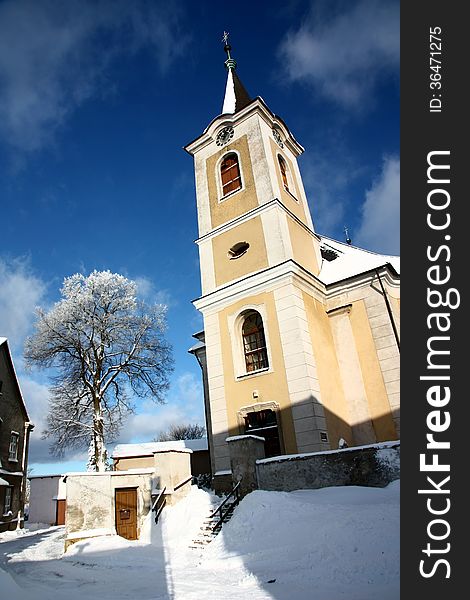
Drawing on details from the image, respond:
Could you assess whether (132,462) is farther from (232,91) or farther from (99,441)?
(232,91)

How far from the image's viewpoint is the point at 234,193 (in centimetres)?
1978

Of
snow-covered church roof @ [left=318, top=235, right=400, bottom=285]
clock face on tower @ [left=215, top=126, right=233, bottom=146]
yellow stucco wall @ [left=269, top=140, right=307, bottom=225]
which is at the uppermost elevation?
clock face on tower @ [left=215, top=126, right=233, bottom=146]

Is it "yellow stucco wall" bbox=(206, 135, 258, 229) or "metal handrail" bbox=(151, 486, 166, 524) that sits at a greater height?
"yellow stucco wall" bbox=(206, 135, 258, 229)

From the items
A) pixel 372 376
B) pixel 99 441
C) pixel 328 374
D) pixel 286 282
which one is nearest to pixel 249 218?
pixel 286 282

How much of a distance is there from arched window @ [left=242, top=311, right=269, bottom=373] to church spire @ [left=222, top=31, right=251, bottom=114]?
1147 cm

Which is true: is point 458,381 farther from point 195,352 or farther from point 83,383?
point 83,383

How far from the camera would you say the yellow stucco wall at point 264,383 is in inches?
576

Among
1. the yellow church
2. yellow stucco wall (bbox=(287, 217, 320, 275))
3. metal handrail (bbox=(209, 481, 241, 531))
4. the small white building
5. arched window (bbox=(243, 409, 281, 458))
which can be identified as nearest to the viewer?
metal handrail (bbox=(209, 481, 241, 531))

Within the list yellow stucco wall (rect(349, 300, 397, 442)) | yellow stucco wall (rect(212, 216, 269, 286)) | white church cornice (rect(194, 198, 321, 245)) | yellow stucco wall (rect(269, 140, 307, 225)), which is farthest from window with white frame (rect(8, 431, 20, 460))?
yellow stucco wall (rect(349, 300, 397, 442))

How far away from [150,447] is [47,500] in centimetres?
918

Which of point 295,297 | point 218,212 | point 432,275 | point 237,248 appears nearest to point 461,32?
point 432,275

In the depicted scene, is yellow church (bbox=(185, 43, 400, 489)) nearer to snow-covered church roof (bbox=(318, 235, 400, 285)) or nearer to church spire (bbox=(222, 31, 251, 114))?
snow-covered church roof (bbox=(318, 235, 400, 285))

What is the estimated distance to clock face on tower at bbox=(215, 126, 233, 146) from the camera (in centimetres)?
2141

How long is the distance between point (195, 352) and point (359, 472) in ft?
44.8
